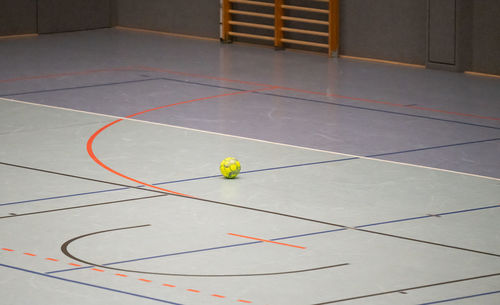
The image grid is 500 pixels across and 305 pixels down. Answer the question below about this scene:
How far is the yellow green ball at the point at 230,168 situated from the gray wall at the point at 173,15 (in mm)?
10935

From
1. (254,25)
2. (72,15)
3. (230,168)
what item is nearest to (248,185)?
(230,168)

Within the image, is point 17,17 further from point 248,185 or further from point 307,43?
point 248,185

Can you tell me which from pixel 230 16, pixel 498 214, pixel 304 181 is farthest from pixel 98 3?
pixel 498 214

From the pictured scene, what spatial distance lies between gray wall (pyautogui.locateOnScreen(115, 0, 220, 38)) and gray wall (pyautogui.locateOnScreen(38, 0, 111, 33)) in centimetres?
36

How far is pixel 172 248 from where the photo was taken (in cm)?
894

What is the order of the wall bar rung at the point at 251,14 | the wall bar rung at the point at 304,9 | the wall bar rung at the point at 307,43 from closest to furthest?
the wall bar rung at the point at 304,9 < the wall bar rung at the point at 307,43 < the wall bar rung at the point at 251,14

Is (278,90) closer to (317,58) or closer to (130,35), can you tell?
(317,58)

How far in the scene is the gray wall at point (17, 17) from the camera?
864 inches

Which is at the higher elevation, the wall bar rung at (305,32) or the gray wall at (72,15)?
the gray wall at (72,15)

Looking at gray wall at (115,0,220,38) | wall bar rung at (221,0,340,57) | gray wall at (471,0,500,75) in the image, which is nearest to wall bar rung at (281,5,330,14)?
wall bar rung at (221,0,340,57)

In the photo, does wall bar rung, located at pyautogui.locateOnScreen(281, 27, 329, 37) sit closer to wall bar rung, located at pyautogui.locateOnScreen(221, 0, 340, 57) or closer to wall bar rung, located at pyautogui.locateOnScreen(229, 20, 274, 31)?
wall bar rung, located at pyautogui.locateOnScreen(221, 0, 340, 57)

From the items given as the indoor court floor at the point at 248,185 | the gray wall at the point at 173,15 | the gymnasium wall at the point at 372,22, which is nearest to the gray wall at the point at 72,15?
the gymnasium wall at the point at 372,22

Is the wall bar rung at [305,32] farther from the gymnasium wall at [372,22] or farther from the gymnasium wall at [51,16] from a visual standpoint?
the gymnasium wall at [51,16]

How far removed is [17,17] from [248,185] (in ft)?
41.4
